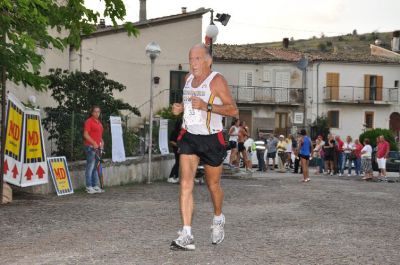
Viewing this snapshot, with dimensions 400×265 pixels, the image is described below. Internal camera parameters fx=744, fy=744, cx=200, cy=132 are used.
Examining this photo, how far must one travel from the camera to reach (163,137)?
21.4 meters

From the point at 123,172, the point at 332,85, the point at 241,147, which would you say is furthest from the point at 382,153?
the point at 332,85

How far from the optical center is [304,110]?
181 ft

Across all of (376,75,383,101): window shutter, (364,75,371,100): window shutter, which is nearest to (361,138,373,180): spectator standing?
(364,75,371,100): window shutter

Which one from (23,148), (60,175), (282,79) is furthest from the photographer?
(282,79)

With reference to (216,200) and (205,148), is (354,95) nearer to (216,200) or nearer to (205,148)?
(216,200)

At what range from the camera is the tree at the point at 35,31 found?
33.0ft

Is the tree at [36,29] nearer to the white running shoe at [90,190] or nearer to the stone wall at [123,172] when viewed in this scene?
the stone wall at [123,172]

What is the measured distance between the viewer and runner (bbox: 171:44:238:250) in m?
7.38

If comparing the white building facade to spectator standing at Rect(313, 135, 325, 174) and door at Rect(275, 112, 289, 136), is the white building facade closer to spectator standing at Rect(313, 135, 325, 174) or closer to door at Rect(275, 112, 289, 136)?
door at Rect(275, 112, 289, 136)

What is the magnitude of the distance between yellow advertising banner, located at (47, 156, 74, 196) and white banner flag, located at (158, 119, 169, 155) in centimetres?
697

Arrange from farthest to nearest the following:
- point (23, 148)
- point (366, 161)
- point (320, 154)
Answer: point (320, 154) → point (366, 161) → point (23, 148)

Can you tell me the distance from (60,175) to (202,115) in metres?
6.95

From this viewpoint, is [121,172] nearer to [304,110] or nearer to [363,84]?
[304,110]

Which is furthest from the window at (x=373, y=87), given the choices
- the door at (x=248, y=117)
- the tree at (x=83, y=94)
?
the tree at (x=83, y=94)
